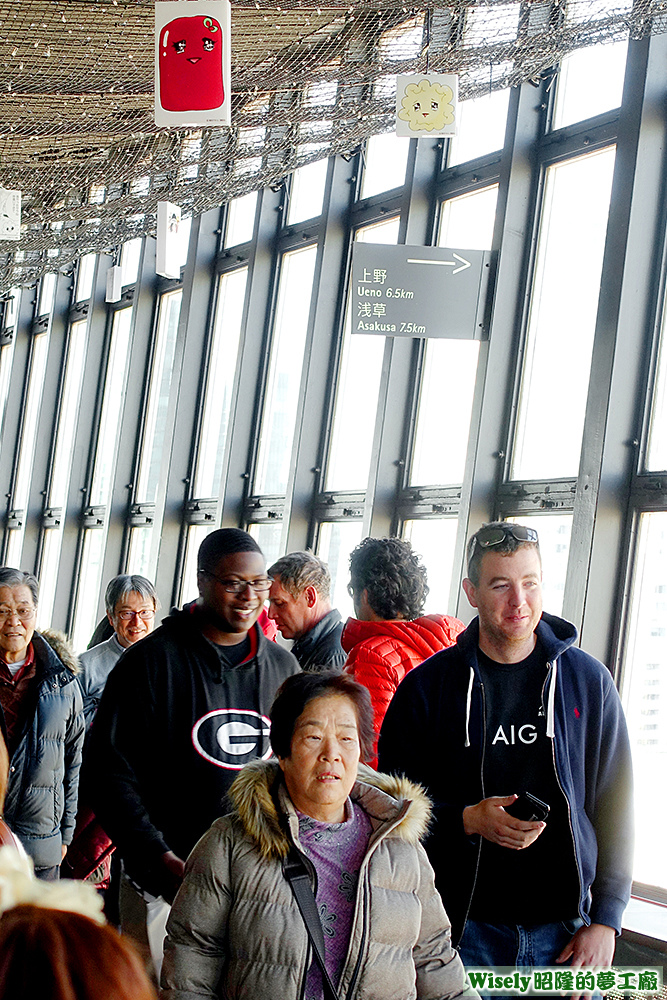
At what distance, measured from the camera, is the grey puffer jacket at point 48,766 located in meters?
3.53

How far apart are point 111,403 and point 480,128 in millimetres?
5761

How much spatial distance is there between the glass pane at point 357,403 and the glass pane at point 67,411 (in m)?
5.33

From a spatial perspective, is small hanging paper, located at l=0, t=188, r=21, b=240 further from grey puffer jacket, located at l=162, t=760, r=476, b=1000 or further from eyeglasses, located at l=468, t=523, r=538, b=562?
grey puffer jacket, located at l=162, t=760, r=476, b=1000

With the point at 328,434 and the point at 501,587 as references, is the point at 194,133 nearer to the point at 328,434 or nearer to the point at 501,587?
the point at 328,434

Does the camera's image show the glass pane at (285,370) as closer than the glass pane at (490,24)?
No

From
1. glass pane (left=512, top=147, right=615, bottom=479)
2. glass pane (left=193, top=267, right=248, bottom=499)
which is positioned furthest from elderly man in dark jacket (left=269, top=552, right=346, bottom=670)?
glass pane (left=193, top=267, right=248, bottom=499)

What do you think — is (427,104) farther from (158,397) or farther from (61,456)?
(61,456)

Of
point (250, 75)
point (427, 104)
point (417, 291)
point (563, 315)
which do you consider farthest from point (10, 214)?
point (563, 315)

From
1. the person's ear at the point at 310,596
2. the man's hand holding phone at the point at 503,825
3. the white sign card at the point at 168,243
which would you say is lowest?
the man's hand holding phone at the point at 503,825

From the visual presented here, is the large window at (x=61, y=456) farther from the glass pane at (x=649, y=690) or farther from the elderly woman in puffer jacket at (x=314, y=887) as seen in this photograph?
the elderly woman in puffer jacket at (x=314, y=887)

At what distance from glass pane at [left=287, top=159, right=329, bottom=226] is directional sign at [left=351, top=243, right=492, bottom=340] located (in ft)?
9.93

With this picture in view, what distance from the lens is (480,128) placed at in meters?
6.20

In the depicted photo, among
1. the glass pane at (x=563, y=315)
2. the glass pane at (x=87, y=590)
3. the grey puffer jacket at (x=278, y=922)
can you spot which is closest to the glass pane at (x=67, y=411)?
the glass pane at (x=87, y=590)

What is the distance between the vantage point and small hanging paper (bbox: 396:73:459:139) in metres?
4.12
